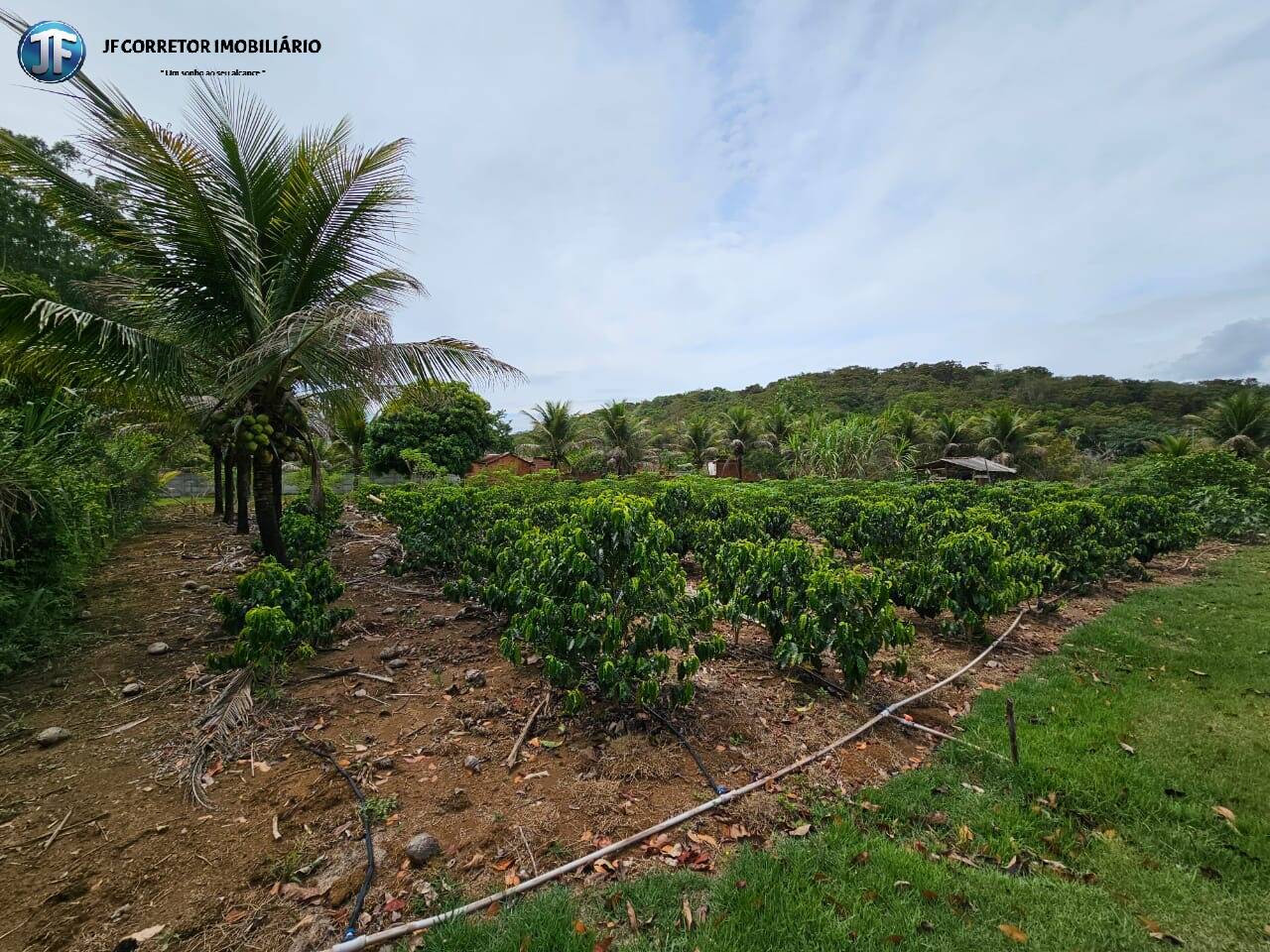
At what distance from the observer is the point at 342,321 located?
197 inches

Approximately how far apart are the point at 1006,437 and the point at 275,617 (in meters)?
38.0

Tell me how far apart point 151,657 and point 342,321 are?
3568 millimetres

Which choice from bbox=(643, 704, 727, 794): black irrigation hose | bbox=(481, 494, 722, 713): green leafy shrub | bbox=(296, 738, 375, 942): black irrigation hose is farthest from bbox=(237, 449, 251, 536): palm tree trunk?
bbox=(643, 704, 727, 794): black irrigation hose

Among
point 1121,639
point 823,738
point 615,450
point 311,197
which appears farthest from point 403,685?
point 615,450

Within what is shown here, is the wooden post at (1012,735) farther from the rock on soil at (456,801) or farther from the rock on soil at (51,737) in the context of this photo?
the rock on soil at (51,737)

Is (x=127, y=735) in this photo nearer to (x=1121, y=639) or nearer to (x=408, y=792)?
(x=408, y=792)

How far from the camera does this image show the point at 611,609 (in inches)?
142

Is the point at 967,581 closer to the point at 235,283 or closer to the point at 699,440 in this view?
the point at 235,283

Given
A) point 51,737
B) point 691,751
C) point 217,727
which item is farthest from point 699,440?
point 51,737

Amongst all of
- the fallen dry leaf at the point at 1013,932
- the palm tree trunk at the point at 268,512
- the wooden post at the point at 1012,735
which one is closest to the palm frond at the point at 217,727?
the palm tree trunk at the point at 268,512

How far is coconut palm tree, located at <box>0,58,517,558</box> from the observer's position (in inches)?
186

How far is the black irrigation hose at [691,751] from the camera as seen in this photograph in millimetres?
3174

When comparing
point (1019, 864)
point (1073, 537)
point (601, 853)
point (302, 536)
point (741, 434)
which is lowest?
point (1019, 864)

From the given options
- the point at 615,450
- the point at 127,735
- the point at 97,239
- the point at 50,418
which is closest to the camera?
the point at 127,735
